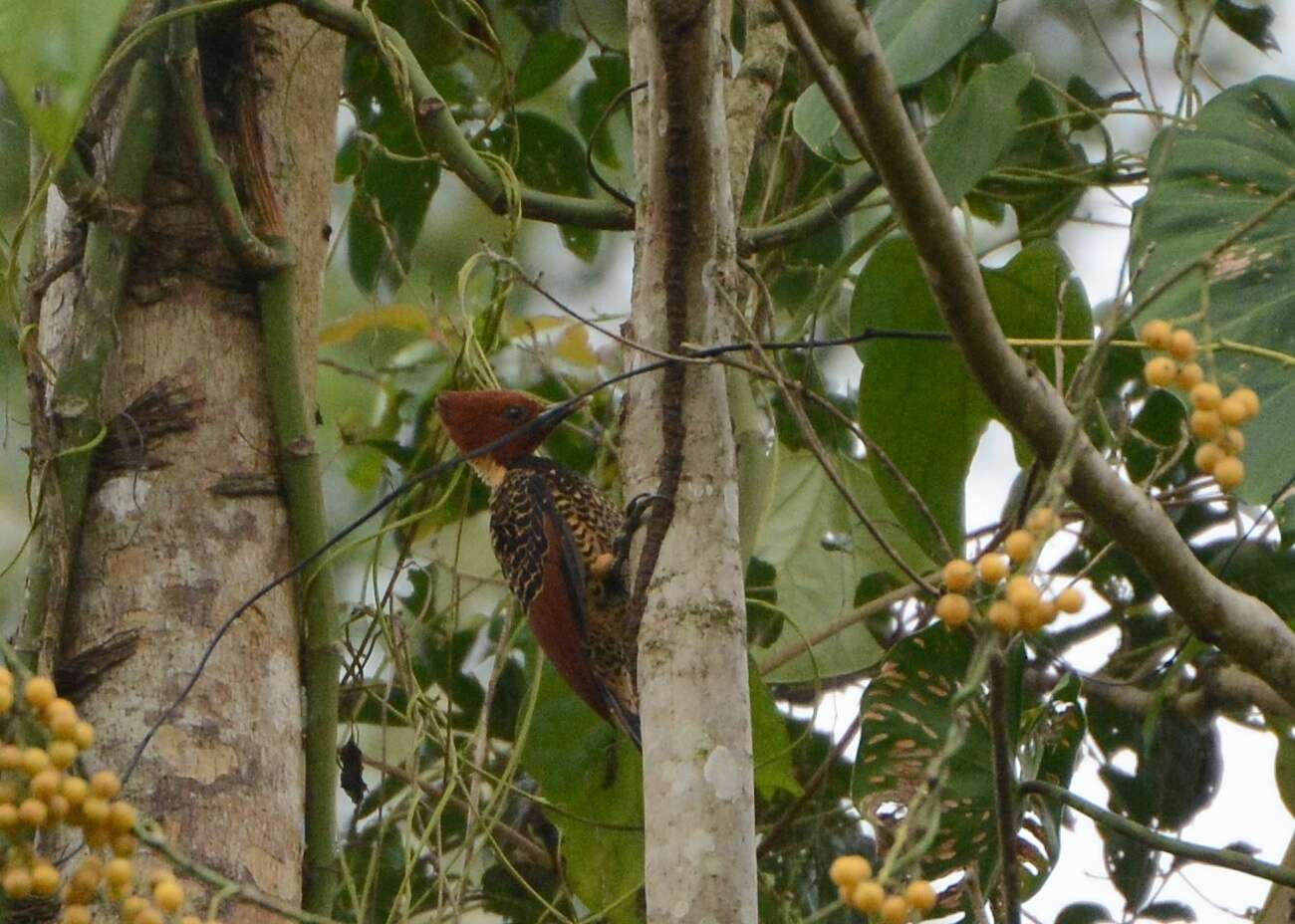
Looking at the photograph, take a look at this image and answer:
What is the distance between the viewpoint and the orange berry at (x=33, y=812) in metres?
0.84

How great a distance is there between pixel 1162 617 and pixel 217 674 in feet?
5.27

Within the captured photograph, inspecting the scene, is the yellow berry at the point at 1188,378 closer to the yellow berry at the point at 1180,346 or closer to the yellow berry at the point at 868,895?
the yellow berry at the point at 1180,346

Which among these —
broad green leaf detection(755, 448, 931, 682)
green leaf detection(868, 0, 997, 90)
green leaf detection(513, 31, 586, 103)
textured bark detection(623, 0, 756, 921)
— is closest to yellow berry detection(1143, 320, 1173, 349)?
textured bark detection(623, 0, 756, 921)

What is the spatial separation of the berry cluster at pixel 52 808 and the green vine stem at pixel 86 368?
2.12 ft

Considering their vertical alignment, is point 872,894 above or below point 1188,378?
below

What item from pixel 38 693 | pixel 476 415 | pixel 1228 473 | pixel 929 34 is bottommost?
pixel 38 693

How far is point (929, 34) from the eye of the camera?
65.9 inches

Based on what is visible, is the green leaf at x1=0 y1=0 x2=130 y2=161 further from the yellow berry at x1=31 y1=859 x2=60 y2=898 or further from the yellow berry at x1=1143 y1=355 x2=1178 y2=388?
the yellow berry at x1=1143 y1=355 x2=1178 y2=388

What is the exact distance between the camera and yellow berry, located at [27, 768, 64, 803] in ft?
2.76

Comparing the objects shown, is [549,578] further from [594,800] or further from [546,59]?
[546,59]

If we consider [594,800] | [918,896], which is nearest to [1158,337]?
[918,896]

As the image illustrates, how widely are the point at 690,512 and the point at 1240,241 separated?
23.9 inches

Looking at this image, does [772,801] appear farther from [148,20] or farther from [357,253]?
[148,20]

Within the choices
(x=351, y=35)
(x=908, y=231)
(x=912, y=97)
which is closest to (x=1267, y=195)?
(x=912, y=97)
